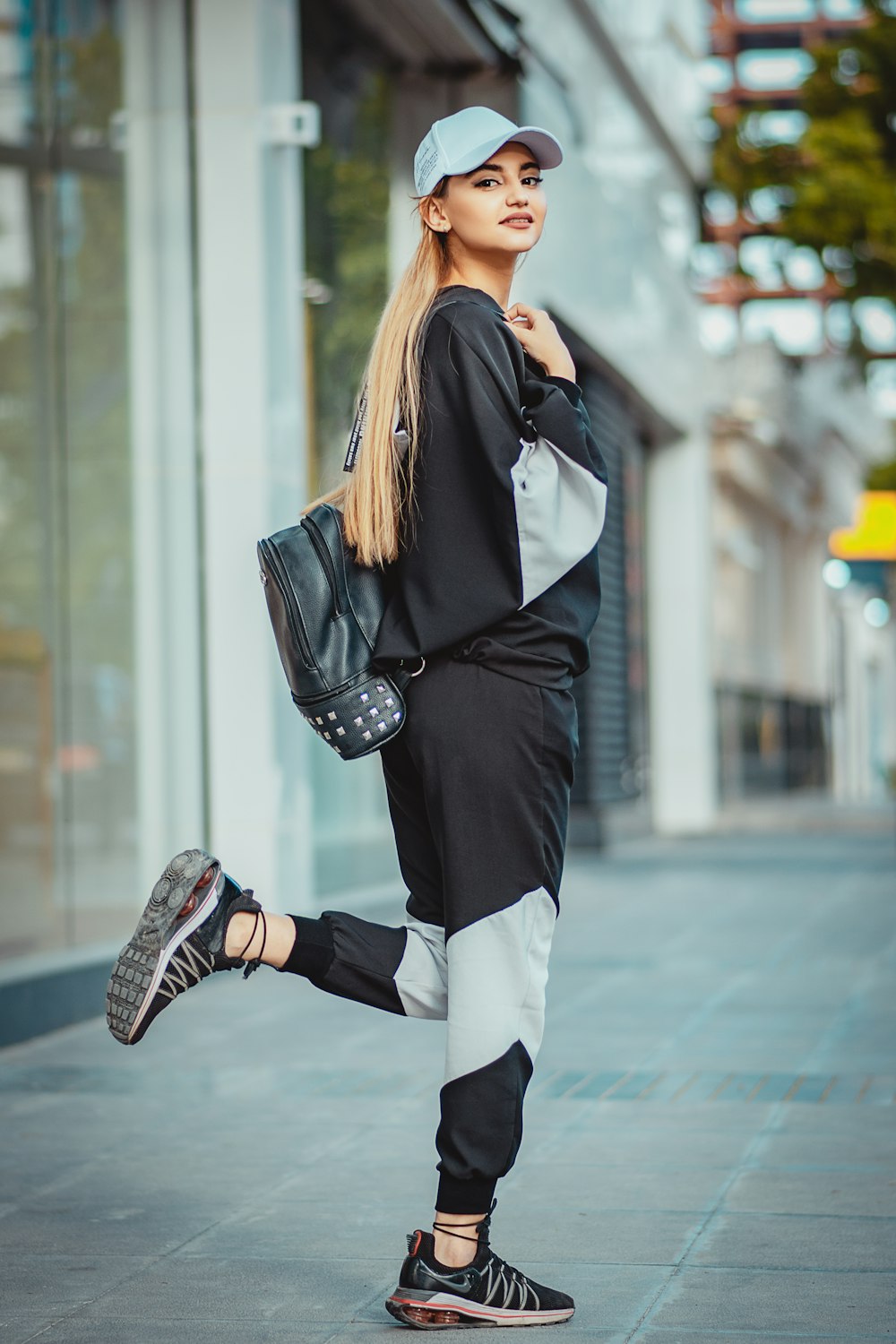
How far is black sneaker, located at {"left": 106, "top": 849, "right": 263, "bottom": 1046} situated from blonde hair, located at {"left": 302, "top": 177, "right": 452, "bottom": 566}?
599mm

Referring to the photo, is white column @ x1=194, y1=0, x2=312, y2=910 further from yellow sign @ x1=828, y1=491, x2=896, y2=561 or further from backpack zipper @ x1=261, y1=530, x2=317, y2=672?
yellow sign @ x1=828, y1=491, x2=896, y2=561

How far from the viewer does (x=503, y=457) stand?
3.19m

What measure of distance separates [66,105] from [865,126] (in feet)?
44.6

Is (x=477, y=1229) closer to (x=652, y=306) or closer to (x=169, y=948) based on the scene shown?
(x=169, y=948)

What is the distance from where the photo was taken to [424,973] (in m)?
3.36

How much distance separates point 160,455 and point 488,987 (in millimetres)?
5495

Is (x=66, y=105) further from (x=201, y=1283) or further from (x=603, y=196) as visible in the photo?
(x=603, y=196)

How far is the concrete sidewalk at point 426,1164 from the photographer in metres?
3.36

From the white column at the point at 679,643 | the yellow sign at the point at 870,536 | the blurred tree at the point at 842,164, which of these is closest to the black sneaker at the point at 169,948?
the white column at the point at 679,643

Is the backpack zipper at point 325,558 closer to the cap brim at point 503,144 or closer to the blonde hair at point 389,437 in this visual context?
the blonde hair at point 389,437

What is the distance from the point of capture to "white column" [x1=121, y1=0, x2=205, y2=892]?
27.3ft

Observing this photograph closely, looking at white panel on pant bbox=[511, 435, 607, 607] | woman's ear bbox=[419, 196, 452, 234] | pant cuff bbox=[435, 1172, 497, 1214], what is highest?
woman's ear bbox=[419, 196, 452, 234]

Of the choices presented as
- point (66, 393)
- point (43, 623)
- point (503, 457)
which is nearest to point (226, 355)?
point (66, 393)

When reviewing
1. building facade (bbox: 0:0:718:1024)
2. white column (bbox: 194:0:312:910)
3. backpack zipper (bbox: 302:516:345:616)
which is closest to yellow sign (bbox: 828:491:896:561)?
building facade (bbox: 0:0:718:1024)
